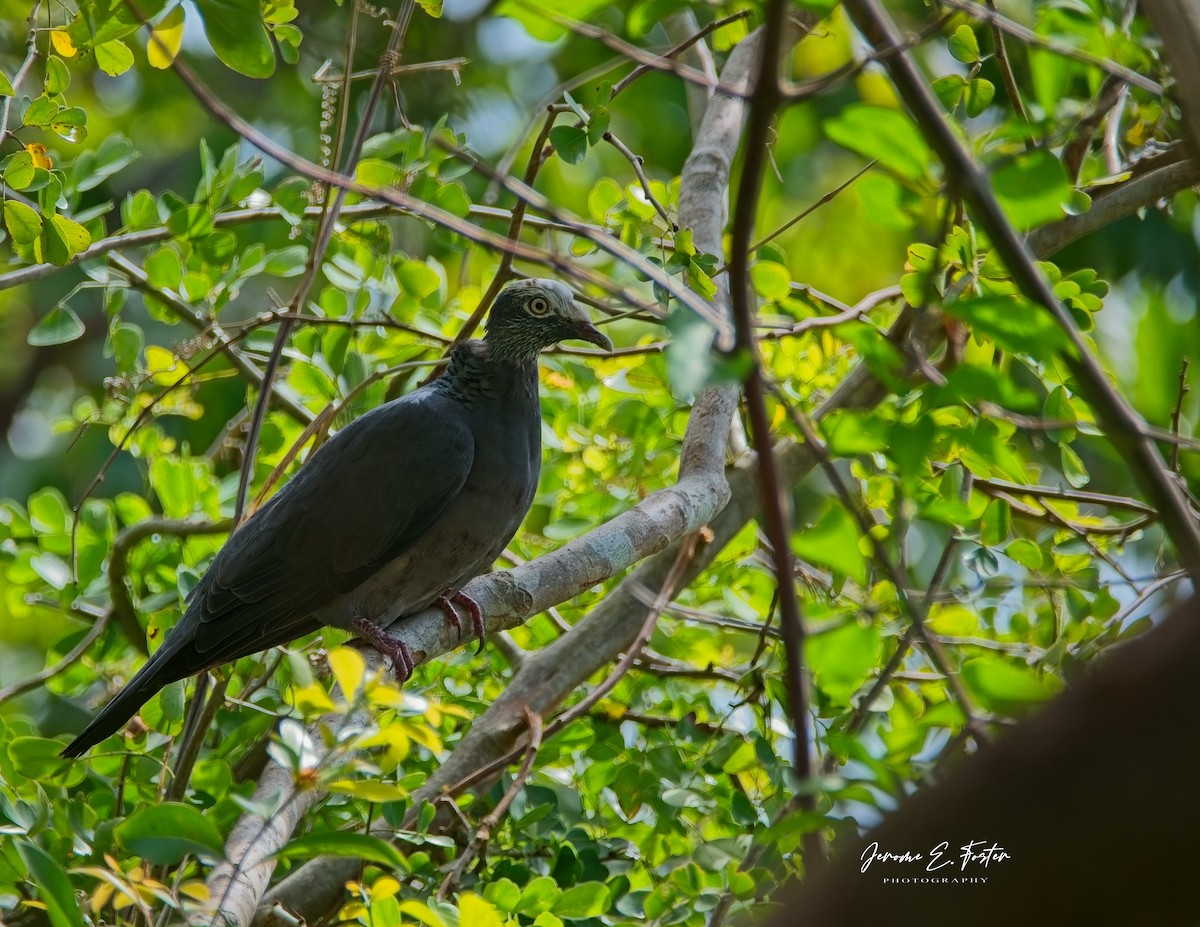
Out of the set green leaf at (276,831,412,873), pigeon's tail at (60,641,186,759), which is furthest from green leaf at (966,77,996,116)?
pigeon's tail at (60,641,186,759)

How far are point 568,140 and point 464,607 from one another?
5.22ft

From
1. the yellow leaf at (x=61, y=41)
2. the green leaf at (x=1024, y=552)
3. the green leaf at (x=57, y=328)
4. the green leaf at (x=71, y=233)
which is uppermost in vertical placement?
the yellow leaf at (x=61, y=41)

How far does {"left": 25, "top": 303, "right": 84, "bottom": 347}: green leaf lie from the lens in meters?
3.56

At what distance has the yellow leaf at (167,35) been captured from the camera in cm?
260

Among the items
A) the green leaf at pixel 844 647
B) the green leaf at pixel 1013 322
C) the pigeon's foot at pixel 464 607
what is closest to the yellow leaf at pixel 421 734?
the green leaf at pixel 844 647

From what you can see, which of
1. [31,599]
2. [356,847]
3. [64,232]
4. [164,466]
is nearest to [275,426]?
[164,466]

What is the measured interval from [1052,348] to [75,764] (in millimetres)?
2826

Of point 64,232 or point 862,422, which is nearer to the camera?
point 862,422

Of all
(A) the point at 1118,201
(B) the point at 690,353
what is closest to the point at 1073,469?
(A) the point at 1118,201

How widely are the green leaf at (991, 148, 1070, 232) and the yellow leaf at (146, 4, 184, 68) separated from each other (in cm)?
196

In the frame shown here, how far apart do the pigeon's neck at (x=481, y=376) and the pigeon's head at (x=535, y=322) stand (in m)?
0.04

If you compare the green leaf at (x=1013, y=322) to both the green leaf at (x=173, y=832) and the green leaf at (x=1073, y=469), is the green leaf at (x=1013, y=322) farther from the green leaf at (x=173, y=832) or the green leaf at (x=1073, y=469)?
the green leaf at (x=1073, y=469)

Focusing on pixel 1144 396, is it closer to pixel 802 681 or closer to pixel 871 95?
pixel 802 681

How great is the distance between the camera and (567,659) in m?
3.75
